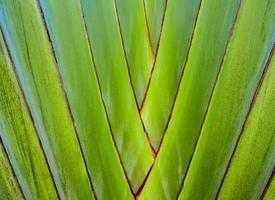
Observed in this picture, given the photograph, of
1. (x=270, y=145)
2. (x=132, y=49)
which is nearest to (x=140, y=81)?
(x=132, y=49)

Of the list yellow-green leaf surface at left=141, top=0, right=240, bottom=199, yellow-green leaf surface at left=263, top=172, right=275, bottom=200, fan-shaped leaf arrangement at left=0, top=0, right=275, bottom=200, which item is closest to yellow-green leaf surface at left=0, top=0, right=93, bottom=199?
fan-shaped leaf arrangement at left=0, top=0, right=275, bottom=200

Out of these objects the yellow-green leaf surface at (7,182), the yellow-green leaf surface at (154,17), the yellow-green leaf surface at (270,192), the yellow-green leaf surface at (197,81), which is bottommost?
the yellow-green leaf surface at (270,192)

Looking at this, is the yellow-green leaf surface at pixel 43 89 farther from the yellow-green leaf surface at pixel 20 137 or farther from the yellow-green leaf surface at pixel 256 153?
the yellow-green leaf surface at pixel 256 153

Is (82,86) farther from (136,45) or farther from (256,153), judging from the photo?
(256,153)

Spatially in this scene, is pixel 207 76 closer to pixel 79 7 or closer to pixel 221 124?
pixel 221 124

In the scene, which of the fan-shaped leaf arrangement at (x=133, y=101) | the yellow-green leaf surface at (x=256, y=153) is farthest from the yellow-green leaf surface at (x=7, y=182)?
the yellow-green leaf surface at (x=256, y=153)

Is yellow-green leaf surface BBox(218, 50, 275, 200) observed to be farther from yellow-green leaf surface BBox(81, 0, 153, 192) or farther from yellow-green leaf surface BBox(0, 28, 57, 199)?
yellow-green leaf surface BBox(0, 28, 57, 199)

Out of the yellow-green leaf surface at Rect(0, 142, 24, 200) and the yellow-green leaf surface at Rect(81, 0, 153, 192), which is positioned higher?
the yellow-green leaf surface at Rect(81, 0, 153, 192)

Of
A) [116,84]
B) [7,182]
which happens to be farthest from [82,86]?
[7,182]
